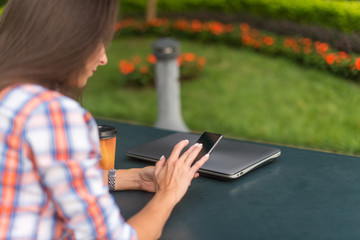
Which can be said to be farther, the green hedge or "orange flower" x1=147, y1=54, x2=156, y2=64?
"orange flower" x1=147, y1=54, x2=156, y2=64

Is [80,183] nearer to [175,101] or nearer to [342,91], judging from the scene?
[175,101]

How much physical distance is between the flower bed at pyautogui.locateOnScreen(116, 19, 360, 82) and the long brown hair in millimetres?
3615

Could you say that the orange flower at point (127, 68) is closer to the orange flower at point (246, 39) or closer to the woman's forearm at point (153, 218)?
the orange flower at point (246, 39)

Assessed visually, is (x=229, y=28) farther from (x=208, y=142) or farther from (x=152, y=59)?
(x=208, y=142)

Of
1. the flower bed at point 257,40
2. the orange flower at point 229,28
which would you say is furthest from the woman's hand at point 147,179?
the orange flower at point 229,28

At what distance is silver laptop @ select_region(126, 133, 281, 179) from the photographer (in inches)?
56.2

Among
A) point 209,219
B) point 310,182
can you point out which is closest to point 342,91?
point 310,182

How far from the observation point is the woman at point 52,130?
3.00 ft

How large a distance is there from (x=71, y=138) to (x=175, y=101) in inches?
135

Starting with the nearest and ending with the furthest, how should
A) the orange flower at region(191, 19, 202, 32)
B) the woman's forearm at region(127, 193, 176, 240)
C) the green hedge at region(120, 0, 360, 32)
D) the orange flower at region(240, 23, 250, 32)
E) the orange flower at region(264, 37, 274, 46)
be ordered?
the woman's forearm at region(127, 193, 176, 240) → the green hedge at region(120, 0, 360, 32) → the orange flower at region(264, 37, 274, 46) → the orange flower at region(240, 23, 250, 32) → the orange flower at region(191, 19, 202, 32)

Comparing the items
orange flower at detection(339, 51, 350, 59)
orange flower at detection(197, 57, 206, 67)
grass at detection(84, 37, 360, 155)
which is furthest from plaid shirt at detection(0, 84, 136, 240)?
orange flower at detection(197, 57, 206, 67)

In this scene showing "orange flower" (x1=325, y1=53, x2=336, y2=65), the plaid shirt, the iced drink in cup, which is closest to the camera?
the plaid shirt

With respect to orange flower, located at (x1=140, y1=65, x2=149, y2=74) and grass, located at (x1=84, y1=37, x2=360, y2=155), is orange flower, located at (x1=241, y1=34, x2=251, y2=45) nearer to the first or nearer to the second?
grass, located at (x1=84, y1=37, x2=360, y2=155)

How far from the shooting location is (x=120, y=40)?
7.66 m
